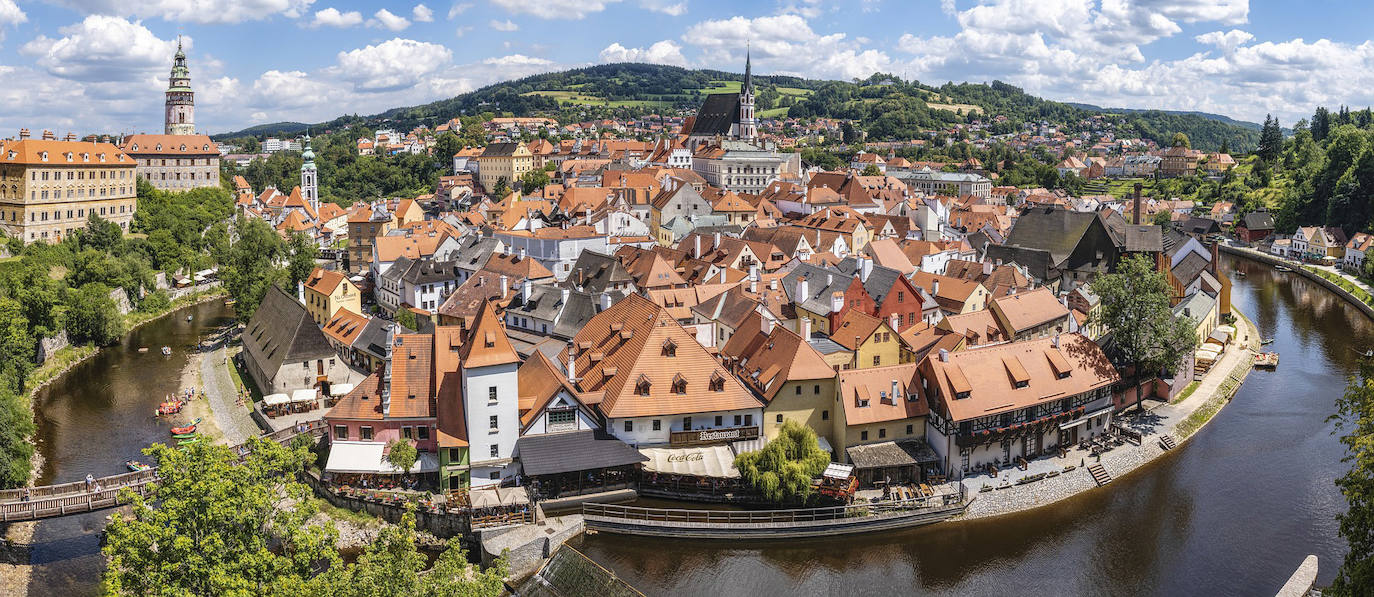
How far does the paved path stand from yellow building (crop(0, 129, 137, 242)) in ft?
80.9

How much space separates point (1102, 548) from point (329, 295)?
136ft

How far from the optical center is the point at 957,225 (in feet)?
281

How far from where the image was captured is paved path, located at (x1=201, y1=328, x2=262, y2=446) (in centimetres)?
3969

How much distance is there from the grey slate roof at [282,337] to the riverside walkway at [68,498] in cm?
1116

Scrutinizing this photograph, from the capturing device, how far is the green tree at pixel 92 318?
54125 mm

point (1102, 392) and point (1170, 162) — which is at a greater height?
point (1170, 162)

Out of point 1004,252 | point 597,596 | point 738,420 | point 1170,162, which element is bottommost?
point 597,596

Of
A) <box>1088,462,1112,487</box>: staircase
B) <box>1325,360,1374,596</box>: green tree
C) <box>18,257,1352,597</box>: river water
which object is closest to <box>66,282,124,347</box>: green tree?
<box>18,257,1352,597</box>: river water

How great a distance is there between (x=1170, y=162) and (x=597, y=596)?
545 feet

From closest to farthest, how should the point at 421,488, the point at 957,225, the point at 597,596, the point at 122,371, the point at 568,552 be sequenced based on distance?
1. the point at 597,596
2. the point at 568,552
3. the point at 421,488
4. the point at 122,371
5. the point at 957,225

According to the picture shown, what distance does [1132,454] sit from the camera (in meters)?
36.5

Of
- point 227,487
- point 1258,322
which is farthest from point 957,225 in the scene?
point 227,487

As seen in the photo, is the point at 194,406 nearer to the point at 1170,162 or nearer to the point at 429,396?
the point at 429,396

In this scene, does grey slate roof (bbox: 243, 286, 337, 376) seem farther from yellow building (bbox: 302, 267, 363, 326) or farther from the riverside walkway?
the riverside walkway
